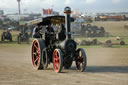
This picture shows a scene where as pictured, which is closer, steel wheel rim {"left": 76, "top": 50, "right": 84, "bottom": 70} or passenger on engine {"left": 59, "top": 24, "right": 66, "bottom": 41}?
steel wheel rim {"left": 76, "top": 50, "right": 84, "bottom": 70}

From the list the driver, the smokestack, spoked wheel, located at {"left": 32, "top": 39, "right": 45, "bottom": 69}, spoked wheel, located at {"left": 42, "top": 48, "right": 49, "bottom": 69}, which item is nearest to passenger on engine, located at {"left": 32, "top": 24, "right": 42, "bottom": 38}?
spoked wheel, located at {"left": 32, "top": 39, "right": 45, "bottom": 69}

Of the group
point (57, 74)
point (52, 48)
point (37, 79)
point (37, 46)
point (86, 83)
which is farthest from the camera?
point (37, 46)

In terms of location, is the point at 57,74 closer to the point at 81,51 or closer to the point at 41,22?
the point at 81,51

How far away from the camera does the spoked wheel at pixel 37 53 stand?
1054 cm

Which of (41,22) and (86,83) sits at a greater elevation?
(41,22)

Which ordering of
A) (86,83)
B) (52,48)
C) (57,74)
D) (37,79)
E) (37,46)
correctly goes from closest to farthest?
1. (86,83)
2. (37,79)
3. (57,74)
4. (52,48)
5. (37,46)

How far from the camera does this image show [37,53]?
11.0 m

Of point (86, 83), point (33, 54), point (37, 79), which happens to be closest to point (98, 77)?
point (86, 83)

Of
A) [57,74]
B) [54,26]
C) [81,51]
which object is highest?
[54,26]

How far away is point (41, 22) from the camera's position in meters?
10.9

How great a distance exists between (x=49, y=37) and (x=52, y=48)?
494mm

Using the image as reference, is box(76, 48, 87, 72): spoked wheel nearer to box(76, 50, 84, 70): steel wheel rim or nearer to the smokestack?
box(76, 50, 84, 70): steel wheel rim

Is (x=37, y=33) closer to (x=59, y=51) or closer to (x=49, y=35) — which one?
(x=49, y=35)

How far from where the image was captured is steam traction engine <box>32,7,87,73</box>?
9703 mm
